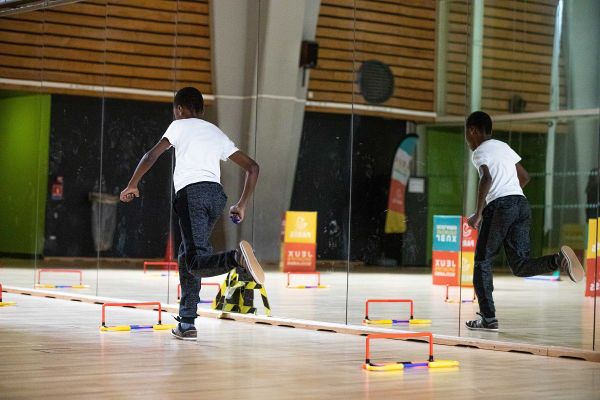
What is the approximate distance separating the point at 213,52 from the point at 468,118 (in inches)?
112

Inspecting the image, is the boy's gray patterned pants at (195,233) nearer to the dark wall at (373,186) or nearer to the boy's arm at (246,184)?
the boy's arm at (246,184)

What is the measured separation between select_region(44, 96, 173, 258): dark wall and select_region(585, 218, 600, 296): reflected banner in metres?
4.38

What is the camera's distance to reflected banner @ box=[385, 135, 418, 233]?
8031mm

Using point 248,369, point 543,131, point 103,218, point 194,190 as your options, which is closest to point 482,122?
point 543,131

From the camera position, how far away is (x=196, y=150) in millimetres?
7207

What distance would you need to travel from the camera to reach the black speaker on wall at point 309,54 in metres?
8.66

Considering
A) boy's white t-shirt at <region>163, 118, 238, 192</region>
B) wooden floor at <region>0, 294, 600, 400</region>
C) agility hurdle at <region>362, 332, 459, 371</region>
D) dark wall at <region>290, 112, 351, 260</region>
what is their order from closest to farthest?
wooden floor at <region>0, 294, 600, 400</region> → agility hurdle at <region>362, 332, 459, 371</region> → boy's white t-shirt at <region>163, 118, 238, 192</region> → dark wall at <region>290, 112, 351, 260</region>

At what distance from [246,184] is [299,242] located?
1.58 metres

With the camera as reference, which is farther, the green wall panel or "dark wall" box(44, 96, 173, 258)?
the green wall panel

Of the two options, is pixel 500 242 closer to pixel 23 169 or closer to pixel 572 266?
pixel 572 266

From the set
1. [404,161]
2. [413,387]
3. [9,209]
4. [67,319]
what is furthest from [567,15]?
[9,209]

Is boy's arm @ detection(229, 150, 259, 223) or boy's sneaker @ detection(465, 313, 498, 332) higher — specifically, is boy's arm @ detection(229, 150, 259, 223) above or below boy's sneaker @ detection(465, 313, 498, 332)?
above

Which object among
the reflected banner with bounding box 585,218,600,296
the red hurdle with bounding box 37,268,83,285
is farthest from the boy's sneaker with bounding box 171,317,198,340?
the red hurdle with bounding box 37,268,83,285

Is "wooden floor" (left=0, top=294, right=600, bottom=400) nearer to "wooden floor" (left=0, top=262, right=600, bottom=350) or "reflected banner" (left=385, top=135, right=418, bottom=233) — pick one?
"wooden floor" (left=0, top=262, right=600, bottom=350)
